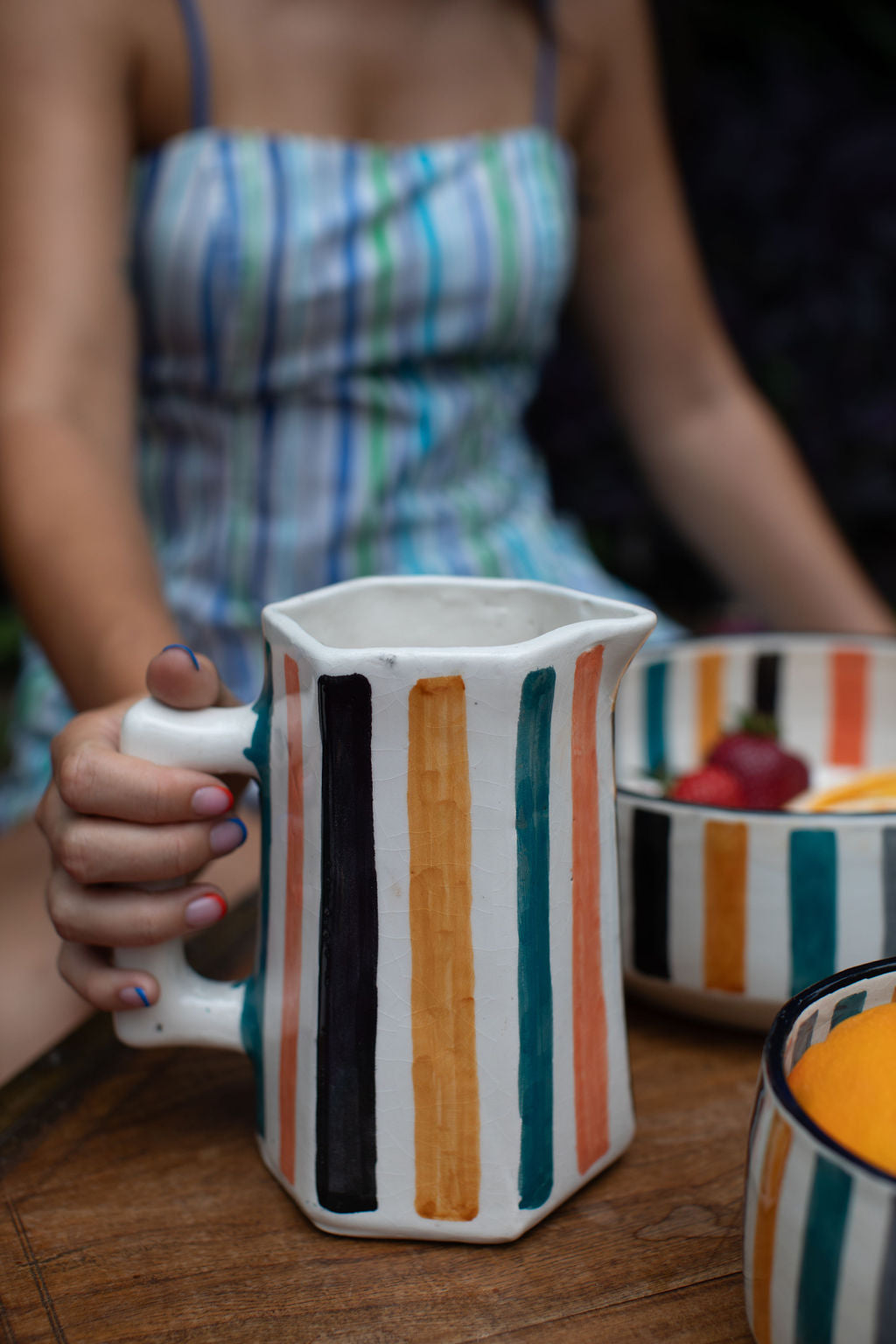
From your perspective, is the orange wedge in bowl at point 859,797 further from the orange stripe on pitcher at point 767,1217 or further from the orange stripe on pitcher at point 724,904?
the orange stripe on pitcher at point 767,1217

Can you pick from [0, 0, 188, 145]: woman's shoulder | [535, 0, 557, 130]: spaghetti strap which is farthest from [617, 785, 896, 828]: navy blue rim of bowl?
[535, 0, 557, 130]: spaghetti strap

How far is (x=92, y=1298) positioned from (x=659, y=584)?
2.38 m

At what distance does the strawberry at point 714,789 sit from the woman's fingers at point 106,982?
0.30 meters

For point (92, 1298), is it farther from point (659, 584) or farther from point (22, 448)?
point (659, 584)

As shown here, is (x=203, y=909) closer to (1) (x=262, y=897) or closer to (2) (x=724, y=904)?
(1) (x=262, y=897)

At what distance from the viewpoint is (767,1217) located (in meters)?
0.34

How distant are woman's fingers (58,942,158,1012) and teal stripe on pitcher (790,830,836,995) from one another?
28 cm

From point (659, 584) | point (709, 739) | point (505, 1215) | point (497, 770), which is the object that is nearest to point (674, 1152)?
point (505, 1215)

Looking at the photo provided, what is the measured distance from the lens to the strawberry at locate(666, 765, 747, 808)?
0.64 meters

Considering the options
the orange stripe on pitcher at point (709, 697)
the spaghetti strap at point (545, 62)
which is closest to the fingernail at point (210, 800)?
the orange stripe on pitcher at point (709, 697)

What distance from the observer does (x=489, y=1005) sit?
415 mm

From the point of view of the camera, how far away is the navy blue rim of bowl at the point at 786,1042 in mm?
308

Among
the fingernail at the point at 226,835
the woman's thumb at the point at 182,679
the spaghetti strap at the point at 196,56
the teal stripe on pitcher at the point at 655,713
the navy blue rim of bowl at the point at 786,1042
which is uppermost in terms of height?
the spaghetti strap at the point at 196,56

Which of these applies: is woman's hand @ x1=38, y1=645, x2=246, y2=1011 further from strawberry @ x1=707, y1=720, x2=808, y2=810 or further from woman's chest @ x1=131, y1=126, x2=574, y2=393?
woman's chest @ x1=131, y1=126, x2=574, y2=393
